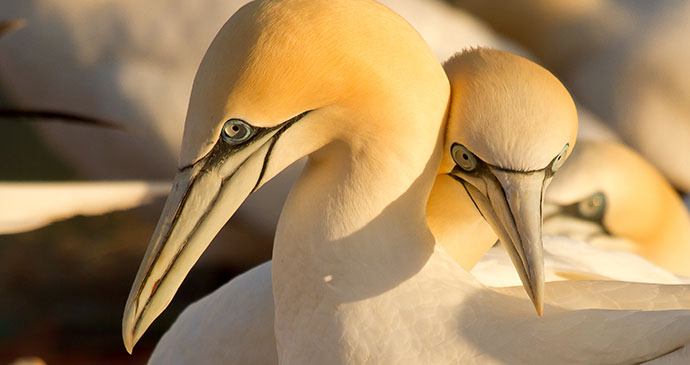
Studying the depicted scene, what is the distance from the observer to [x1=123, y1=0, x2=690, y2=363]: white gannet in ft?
4.65

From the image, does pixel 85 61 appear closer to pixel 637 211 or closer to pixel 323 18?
pixel 637 211

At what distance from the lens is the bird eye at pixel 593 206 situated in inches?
132

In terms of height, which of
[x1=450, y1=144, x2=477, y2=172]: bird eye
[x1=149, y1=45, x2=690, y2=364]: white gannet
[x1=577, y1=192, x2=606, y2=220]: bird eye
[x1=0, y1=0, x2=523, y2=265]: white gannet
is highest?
[x1=0, y1=0, x2=523, y2=265]: white gannet

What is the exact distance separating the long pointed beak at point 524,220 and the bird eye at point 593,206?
1.93 meters

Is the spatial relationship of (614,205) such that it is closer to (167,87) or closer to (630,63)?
(630,63)

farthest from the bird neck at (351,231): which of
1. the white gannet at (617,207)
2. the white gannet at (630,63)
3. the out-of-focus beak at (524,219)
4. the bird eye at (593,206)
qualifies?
the white gannet at (630,63)

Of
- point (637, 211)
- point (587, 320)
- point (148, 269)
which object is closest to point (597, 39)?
point (637, 211)

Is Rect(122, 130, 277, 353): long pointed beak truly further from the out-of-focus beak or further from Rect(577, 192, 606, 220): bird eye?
Rect(577, 192, 606, 220): bird eye

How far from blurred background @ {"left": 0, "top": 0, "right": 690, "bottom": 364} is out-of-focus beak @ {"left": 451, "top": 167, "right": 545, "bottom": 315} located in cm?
166

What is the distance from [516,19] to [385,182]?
3128 millimetres

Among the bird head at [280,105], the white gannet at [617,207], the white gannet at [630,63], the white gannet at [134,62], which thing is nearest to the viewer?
the bird head at [280,105]

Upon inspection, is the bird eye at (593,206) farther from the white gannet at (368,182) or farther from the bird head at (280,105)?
the bird head at (280,105)

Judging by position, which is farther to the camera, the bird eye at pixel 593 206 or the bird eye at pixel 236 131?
the bird eye at pixel 593 206

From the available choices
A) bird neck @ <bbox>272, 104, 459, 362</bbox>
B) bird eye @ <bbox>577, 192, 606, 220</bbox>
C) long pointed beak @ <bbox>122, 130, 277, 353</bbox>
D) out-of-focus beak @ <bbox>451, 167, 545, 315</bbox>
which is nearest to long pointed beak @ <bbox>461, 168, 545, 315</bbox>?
out-of-focus beak @ <bbox>451, 167, 545, 315</bbox>
